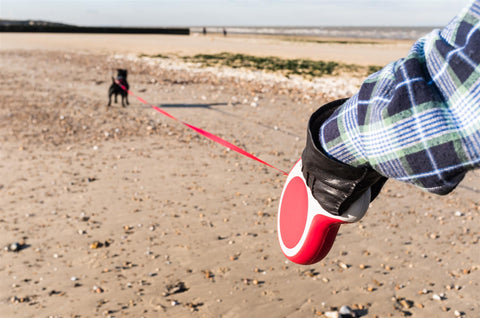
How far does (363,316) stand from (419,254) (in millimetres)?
1245

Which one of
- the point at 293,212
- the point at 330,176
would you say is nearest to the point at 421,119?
the point at 330,176

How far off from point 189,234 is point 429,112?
12.3 ft

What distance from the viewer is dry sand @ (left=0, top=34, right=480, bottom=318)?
346 centimetres

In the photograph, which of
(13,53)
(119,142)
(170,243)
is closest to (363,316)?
(170,243)

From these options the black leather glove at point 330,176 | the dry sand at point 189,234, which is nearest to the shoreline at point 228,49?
the dry sand at point 189,234

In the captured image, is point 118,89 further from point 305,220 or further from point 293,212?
point 305,220

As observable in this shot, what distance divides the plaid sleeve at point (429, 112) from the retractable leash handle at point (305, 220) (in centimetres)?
36

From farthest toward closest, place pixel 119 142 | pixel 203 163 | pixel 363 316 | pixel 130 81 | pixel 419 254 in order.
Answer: pixel 130 81, pixel 119 142, pixel 203 163, pixel 419 254, pixel 363 316

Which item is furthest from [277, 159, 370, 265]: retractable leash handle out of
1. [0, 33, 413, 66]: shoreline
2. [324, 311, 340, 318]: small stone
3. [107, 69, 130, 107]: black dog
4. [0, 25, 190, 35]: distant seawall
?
[0, 25, 190, 35]: distant seawall

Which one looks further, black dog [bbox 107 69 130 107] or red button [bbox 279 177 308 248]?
black dog [bbox 107 69 130 107]

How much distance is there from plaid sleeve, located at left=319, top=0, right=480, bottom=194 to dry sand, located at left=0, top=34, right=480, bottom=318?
254cm

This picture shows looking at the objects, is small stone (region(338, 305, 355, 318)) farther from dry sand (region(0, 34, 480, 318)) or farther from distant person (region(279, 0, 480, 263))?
distant person (region(279, 0, 480, 263))

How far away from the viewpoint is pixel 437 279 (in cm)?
382

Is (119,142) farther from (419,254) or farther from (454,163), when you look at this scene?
(454,163)
